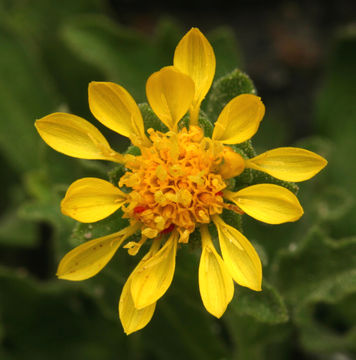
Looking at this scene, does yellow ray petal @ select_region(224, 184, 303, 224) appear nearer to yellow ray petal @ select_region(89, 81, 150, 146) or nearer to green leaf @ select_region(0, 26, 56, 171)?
yellow ray petal @ select_region(89, 81, 150, 146)

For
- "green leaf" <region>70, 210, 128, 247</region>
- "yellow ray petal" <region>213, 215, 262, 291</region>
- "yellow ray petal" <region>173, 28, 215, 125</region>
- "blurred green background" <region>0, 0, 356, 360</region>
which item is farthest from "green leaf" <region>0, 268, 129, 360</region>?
"yellow ray petal" <region>173, 28, 215, 125</region>

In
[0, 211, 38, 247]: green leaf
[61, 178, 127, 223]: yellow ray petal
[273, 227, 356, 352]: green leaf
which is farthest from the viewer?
[0, 211, 38, 247]: green leaf

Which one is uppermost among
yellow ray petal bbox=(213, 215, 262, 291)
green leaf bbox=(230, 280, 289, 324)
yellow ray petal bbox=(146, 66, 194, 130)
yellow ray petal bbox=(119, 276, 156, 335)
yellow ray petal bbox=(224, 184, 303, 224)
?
yellow ray petal bbox=(146, 66, 194, 130)

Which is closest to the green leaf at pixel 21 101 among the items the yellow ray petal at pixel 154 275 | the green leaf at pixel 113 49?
the green leaf at pixel 113 49

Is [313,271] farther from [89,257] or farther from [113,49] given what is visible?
[113,49]

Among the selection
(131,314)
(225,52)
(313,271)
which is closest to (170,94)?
(131,314)

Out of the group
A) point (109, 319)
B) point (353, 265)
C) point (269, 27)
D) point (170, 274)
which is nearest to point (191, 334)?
point (109, 319)

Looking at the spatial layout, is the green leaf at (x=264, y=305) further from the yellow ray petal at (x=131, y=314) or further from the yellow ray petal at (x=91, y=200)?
the yellow ray petal at (x=91, y=200)
